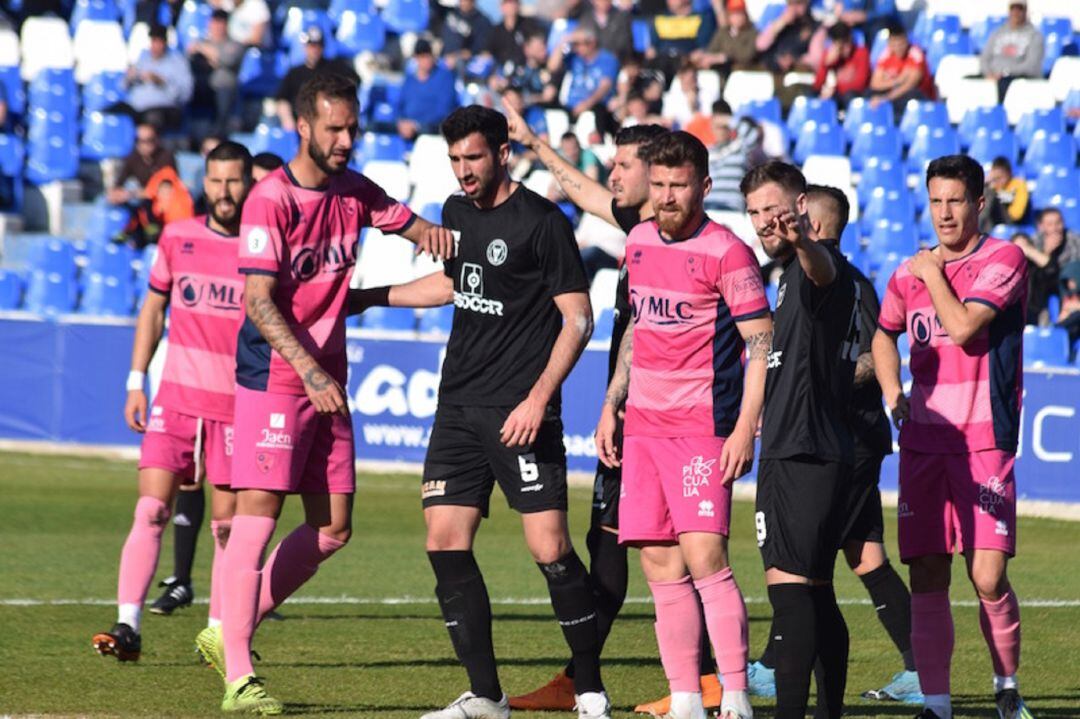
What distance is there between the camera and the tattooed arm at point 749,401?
21.9ft

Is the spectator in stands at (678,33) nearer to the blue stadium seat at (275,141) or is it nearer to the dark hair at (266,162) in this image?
the blue stadium seat at (275,141)

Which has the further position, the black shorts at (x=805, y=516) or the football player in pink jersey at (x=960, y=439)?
the football player in pink jersey at (x=960, y=439)

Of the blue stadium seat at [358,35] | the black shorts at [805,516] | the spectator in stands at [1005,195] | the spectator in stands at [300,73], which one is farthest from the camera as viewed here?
the blue stadium seat at [358,35]

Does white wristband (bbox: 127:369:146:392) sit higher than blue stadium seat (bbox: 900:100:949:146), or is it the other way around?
blue stadium seat (bbox: 900:100:949:146)

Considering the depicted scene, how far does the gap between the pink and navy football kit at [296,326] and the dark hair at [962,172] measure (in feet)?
7.54

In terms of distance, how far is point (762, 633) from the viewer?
997 cm

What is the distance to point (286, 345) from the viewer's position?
287 inches

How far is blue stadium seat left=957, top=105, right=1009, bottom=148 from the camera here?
2145cm

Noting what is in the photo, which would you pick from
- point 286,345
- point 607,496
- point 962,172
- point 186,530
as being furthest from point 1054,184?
point 286,345

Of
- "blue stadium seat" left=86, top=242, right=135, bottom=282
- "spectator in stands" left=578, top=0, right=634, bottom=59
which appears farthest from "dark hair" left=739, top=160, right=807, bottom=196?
"spectator in stands" left=578, top=0, right=634, bottom=59

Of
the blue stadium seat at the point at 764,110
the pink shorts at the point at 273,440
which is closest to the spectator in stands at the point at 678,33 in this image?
the blue stadium seat at the point at 764,110

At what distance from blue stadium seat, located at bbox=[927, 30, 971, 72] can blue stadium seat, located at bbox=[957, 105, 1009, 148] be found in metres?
1.77

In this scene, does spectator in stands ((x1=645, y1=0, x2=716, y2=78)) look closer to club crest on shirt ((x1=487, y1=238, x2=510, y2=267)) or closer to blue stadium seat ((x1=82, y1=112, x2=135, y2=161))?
blue stadium seat ((x1=82, y1=112, x2=135, y2=161))

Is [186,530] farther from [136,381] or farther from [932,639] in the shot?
[932,639]
